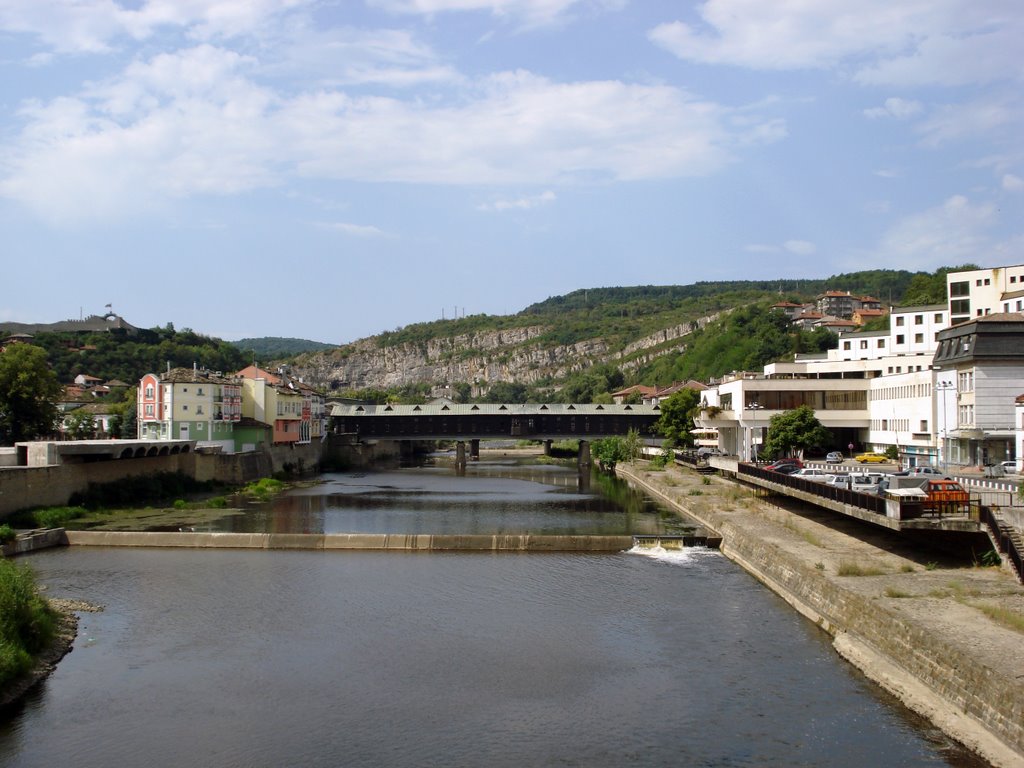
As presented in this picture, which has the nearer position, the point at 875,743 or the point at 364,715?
the point at 875,743

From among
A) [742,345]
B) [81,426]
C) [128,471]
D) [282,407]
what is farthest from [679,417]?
[742,345]

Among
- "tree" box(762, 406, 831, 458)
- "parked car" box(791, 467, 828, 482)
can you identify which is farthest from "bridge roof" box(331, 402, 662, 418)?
"parked car" box(791, 467, 828, 482)

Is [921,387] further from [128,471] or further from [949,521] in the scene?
[128,471]

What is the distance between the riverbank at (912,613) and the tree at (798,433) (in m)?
26.3

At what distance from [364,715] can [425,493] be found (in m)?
55.1

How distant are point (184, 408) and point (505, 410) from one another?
4268 centimetres

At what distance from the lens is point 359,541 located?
44875 mm

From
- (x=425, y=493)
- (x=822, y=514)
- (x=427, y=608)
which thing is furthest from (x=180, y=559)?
(x=425, y=493)

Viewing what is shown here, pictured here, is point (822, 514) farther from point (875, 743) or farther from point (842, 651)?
point (875, 743)

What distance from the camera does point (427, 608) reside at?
32125mm

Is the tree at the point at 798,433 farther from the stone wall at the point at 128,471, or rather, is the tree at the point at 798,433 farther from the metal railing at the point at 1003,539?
the stone wall at the point at 128,471

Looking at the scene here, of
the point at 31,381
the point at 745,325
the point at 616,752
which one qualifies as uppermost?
the point at 745,325

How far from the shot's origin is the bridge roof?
364 ft

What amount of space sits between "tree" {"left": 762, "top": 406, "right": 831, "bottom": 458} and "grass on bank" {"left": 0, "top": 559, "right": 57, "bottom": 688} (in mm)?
54367
